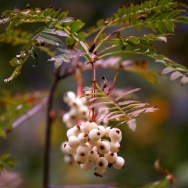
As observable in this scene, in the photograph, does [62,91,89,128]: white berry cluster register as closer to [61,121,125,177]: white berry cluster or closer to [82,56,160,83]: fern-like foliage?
[82,56,160,83]: fern-like foliage

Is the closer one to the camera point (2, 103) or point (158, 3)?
point (158, 3)

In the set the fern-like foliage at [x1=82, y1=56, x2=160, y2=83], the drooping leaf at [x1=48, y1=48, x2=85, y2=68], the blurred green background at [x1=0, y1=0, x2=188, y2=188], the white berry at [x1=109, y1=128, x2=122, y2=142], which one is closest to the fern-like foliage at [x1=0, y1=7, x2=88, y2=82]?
the drooping leaf at [x1=48, y1=48, x2=85, y2=68]

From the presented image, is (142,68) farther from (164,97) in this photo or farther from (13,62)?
(164,97)

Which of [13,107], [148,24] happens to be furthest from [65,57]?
[13,107]

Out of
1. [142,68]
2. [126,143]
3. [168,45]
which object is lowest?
[126,143]

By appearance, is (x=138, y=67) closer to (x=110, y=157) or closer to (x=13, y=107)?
(x=13, y=107)

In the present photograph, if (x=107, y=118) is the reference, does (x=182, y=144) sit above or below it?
below

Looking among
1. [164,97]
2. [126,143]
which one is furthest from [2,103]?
[164,97]
